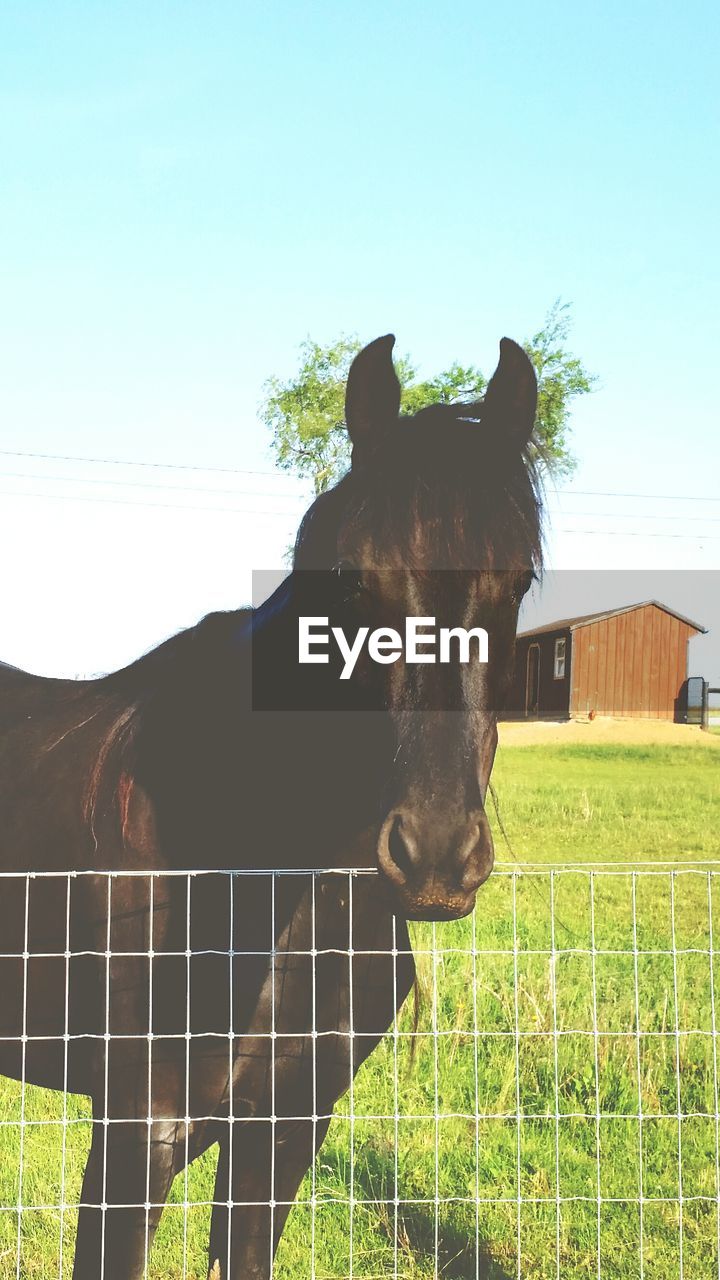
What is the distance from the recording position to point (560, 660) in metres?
40.9

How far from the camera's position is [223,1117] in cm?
294

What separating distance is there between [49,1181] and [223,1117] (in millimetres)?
1623

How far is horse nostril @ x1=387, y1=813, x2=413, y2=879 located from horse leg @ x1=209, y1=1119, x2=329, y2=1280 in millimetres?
1168

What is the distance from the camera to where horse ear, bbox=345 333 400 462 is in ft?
9.23

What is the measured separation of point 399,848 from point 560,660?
39298 mm

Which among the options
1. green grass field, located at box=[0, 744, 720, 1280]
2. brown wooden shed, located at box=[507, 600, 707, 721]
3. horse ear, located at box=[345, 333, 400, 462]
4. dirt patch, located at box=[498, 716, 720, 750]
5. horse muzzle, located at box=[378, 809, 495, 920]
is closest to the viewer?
horse muzzle, located at box=[378, 809, 495, 920]

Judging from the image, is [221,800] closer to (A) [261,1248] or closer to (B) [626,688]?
(A) [261,1248]

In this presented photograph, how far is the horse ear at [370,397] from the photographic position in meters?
2.81

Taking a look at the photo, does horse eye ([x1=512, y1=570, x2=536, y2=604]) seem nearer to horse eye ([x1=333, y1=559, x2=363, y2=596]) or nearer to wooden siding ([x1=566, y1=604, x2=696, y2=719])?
horse eye ([x1=333, y1=559, x2=363, y2=596])

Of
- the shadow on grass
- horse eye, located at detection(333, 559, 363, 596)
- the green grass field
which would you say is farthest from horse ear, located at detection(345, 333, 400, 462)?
the shadow on grass

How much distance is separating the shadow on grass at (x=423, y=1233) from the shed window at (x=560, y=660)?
1457 inches

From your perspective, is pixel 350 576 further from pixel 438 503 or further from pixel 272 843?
pixel 272 843

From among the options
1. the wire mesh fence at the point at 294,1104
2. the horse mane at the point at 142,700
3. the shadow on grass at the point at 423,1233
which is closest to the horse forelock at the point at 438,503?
the horse mane at the point at 142,700

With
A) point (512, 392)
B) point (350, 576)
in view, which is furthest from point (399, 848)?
point (512, 392)
